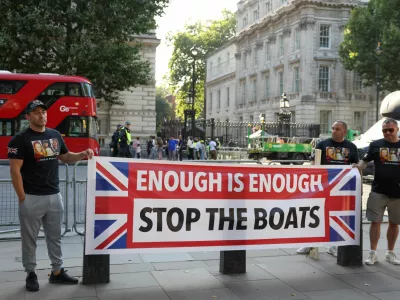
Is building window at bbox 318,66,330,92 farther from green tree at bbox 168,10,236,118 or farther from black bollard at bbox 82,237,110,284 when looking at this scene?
black bollard at bbox 82,237,110,284

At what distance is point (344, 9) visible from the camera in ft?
161

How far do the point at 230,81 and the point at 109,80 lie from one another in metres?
48.8

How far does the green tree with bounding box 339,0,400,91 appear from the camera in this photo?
35.9m

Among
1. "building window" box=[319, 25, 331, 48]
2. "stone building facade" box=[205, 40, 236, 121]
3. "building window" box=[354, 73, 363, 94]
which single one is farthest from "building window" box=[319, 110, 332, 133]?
"stone building facade" box=[205, 40, 236, 121]

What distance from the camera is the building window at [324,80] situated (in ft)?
162

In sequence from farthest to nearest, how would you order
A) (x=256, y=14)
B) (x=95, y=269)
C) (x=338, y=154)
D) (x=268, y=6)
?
(x=256, y=14)
(x=268, y=6)
(x=338, y=154)
(x=95, y=269)

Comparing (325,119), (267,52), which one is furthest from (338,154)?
(267,52)

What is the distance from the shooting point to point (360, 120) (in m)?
50.2

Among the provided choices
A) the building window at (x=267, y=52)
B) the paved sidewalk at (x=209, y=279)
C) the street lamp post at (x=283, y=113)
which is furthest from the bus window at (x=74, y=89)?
the building window at (x=267, y=52)

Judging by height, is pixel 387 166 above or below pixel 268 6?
below

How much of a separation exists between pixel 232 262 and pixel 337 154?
2102mm

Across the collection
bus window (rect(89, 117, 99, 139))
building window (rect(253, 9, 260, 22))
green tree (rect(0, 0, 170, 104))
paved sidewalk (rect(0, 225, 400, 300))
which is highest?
building window (rect(253, 9, 260, 22))

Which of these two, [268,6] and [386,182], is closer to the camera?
[386,182]

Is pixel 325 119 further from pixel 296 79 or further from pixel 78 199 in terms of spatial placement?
pixel 78 199
